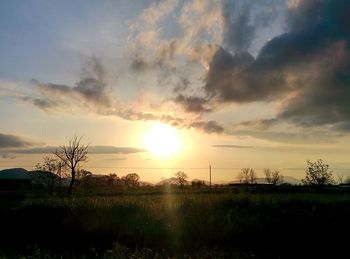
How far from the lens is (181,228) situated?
1766 cm

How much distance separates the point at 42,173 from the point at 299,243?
6823 centimetres

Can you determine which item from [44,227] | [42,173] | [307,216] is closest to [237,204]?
[307,216]

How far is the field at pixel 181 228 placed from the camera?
15375mm

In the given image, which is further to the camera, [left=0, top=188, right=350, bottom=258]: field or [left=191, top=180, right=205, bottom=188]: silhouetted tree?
[left=191, top=180, right=205, bottom=188]: silhouetted tree

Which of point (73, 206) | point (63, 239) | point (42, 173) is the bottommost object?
point (63, 239)

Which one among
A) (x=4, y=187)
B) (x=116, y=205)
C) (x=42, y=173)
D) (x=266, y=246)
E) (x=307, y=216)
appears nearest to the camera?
(x=266, y=246)

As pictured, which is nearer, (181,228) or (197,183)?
(181,228)

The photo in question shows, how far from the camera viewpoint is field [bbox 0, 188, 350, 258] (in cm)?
1538

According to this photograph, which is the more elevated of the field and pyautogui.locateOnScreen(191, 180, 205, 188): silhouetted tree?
pyautogui.locateOnScreen(191, 180, 205, 188): silhouetted tree

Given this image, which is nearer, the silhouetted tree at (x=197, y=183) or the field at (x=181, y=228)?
the field at (x=181, y=228)

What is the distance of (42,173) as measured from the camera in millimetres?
76125

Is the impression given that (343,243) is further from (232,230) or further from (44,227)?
(44,227)

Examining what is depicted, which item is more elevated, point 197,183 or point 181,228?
point 197,183

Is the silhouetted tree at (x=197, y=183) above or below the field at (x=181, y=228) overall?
above
